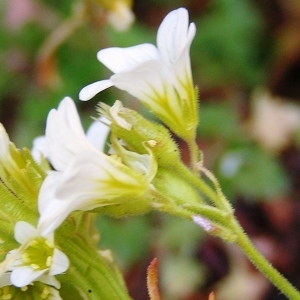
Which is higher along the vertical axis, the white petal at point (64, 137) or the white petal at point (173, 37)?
the white petal at point (173, 37)

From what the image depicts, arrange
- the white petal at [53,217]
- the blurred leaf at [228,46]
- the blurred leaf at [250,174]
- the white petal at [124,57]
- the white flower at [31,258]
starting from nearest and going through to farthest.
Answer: the white petal at [53,217] < the white flower at [31,258] < the white petal at [124,57] < the blurred leaf at [250,174] < the blurred leaf at [228,46]

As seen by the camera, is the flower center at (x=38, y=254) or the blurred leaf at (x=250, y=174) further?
the blurred leaf at (x=250, y=174)

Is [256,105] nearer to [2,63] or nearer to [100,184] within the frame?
[2,63]

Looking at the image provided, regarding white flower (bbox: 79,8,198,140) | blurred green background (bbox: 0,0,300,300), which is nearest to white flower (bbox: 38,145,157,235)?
white flower (bbox: 79,8,198,140)

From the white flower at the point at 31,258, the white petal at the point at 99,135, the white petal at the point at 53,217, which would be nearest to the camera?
the white petal at the point at 53,217

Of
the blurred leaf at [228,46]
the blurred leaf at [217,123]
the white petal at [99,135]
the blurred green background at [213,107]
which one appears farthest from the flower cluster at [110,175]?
the blurred leaf at [228,46]

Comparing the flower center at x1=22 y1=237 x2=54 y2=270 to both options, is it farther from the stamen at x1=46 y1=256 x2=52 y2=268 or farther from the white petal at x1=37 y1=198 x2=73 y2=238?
the white petal at x1=37 y1=198 x2=73 y2=238

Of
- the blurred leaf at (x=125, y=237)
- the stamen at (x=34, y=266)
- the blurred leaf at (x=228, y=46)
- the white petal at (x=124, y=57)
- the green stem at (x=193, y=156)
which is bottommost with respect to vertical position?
the blurred leaf at (x=125, y=237)

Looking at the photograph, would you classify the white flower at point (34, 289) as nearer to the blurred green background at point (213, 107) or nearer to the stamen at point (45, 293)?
the stamen at point (45, 293)
